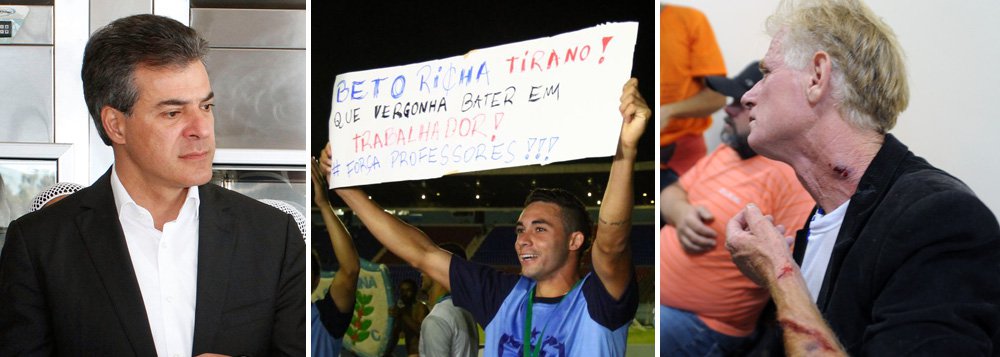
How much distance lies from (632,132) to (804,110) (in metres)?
0.43

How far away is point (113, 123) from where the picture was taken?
2.54 m

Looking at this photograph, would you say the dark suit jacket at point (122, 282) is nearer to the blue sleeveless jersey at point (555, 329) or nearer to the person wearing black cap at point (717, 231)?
the blue sleeveless jersey at point (555, 329)

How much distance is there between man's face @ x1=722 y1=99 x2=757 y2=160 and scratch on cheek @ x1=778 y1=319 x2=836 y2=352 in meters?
0.44

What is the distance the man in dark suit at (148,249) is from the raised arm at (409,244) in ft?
0.83

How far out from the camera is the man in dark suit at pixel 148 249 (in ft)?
8.08

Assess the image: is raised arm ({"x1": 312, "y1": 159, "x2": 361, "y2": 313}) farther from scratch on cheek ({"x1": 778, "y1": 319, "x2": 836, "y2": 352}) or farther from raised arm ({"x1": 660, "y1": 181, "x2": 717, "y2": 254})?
scratch on cheek ({"x1": 778, "y1": 319, "x2": 836, "y2": 352})

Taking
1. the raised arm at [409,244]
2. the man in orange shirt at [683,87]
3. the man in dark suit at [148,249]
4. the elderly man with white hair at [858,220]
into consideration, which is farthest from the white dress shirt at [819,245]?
the man in dark suit at [148,249]

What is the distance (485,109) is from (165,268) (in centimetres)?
95

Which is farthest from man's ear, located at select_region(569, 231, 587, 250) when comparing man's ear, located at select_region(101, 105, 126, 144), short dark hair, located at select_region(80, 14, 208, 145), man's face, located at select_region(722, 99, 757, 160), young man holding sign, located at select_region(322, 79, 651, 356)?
man's ear, located at select_region(101, 105, 126, 144)

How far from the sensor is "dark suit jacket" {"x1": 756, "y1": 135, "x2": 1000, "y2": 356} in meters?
2.17

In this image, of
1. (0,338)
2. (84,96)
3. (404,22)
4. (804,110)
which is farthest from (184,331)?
(804,110)

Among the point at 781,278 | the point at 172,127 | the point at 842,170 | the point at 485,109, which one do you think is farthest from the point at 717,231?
the point at 172,127

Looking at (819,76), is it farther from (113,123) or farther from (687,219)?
(113,123)

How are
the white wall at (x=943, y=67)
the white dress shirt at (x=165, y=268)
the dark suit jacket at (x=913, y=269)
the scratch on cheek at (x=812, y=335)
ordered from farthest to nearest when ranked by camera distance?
the white dress shirt at (x=165, y=268) → the white wall at (x=943, y=67) → the scratch on cheek at (x=812, y=335) → the dark suit jacket at (x=913, y=269)
